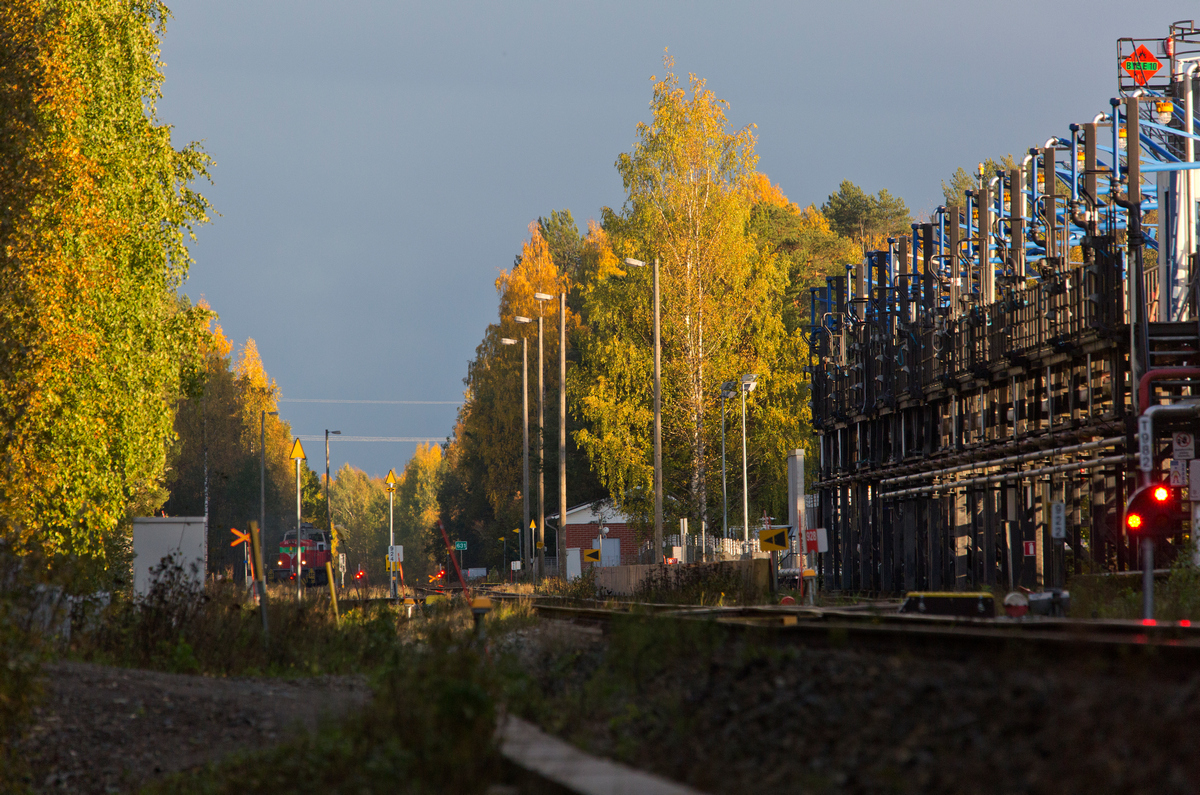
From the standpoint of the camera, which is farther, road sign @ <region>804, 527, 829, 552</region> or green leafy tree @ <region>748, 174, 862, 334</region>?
green leafy tree @ <region>748, 174, 862, 334</region>

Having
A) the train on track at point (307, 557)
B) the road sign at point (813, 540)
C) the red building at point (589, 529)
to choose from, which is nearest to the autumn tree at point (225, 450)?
the train on track at point (307, 557)

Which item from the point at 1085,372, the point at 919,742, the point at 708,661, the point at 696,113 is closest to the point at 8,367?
the point at 708,661

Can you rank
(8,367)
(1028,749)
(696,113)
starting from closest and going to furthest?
(1028,749) → (8,367) → (696,113)

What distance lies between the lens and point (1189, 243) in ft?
87.9

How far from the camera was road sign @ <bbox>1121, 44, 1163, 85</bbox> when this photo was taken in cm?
2856

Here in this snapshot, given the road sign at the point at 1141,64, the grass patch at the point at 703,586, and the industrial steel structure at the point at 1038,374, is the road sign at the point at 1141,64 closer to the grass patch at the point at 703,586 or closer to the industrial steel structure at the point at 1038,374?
the industrial steel structure at the point at 1038,374

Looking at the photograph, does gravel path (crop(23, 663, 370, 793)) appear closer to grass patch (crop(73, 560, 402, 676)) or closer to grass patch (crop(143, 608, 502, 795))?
grass patch (crop(143, 608, 502, 795))

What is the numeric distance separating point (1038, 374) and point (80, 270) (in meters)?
19.3

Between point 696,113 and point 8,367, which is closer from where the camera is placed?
point 8,367

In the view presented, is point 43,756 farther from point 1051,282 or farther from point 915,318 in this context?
point 915,318

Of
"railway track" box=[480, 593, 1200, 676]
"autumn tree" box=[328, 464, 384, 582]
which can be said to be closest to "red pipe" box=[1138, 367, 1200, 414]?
"railway track" box=[480, 593, 1200, 676]

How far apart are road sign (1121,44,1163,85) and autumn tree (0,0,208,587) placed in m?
20.8

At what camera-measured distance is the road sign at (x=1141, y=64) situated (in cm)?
2856

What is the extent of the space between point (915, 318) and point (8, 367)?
26.1 metres
